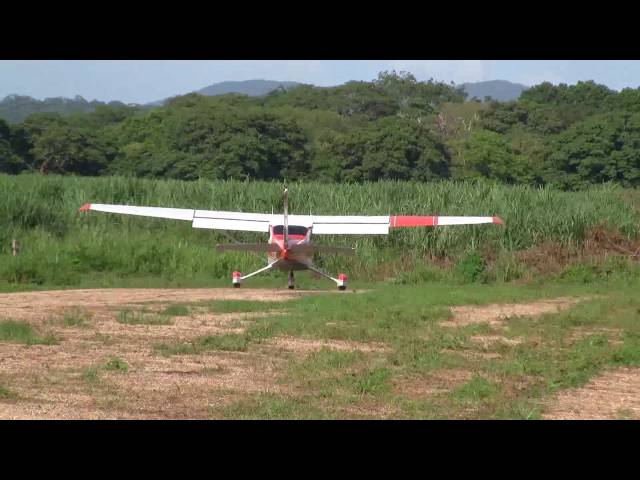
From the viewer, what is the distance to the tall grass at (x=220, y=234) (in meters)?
23.5

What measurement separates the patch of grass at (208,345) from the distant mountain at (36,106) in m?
129

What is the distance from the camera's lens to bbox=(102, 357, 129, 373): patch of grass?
10289 mm

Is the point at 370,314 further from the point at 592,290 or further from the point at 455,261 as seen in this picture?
the point at 455,261

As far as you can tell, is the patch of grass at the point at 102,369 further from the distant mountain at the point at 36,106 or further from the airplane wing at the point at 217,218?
the distant mountain at the point at 36,106

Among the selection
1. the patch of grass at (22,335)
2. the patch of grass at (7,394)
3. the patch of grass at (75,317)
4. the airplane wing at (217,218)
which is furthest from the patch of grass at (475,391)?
the airplane wing at (217,218)

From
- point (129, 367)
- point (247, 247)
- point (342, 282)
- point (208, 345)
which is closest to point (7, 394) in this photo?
point (129, 367)

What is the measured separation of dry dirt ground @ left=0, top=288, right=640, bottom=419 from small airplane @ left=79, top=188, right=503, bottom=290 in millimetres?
4531

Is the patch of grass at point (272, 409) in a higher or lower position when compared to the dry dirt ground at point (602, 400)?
higher

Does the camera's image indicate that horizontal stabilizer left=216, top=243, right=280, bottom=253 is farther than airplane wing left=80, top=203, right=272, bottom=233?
No

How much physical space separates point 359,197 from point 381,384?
1980cm

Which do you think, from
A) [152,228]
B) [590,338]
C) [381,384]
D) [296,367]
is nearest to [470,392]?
[381,384]

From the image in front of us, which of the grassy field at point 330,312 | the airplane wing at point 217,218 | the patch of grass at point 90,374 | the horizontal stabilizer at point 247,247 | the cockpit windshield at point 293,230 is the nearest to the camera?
the grassy field at point 330,312

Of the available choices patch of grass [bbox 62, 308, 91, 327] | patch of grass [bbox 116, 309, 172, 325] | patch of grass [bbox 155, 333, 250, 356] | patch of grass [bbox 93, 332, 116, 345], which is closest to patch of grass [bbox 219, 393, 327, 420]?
patch of grass [bbox 155, 333, 250, 356]

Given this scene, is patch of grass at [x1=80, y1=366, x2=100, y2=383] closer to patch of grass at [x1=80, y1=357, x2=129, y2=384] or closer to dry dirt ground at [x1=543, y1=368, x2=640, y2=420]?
patch of grass at [x1=80, y1=357, x2=129, y2=384]
